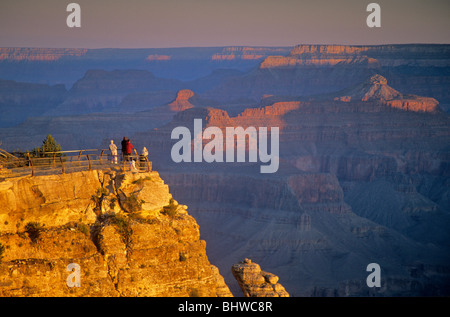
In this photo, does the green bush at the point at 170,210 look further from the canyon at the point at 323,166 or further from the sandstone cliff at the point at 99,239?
the canyon at the point at 323,166

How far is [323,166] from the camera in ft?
412

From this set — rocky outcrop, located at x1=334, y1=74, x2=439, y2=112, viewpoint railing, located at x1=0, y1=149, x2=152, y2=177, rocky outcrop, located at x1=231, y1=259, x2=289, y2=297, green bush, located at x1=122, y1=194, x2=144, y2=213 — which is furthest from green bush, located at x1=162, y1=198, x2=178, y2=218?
rocky outcrop, located at x1=334, y1=74, x2=439, y2=112

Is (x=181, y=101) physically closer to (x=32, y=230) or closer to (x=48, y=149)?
(x=48, y=149)

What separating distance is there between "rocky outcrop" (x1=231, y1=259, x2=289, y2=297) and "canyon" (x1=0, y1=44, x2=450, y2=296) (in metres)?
46.7

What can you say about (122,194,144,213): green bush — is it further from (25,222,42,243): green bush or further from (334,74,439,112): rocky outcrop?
(334,74,439,112): rocky outcrop

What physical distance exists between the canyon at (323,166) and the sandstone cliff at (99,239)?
4919 cm

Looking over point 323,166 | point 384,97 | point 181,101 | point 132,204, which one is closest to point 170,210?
point 132,204

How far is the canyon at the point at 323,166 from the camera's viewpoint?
87.7 meters

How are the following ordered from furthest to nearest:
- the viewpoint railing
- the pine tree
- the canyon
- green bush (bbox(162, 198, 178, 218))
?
1. the canyon
2. the pine tree
3. green bush (bbox(162, 198, 178, 218))
4. the viewpoint railing

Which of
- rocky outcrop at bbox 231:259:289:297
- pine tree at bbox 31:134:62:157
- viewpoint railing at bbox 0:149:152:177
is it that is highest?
pine tree at bbox 31:134:62:157

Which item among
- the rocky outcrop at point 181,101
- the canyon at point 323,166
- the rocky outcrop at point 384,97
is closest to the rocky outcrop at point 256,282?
the canyon at point 323,166

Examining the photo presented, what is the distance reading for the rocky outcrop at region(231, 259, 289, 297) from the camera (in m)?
28.4

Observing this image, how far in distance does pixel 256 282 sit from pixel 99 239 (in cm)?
607
